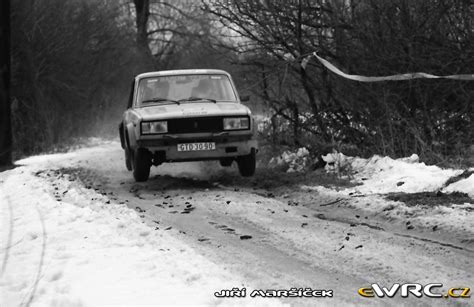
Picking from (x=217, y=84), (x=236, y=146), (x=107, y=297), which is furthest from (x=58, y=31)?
(x=107, y=297)

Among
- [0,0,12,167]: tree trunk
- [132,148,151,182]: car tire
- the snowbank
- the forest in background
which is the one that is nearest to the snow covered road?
[132,148,151,182]: car tire

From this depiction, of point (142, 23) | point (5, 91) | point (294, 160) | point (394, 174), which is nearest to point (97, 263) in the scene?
point (394, 174)

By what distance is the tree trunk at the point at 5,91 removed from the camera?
16062 mm

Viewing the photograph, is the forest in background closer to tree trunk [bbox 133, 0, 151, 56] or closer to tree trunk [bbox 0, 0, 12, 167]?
tree trunk [bbox 0, 0, 12, 167]

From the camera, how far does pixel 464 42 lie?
35.9 feet

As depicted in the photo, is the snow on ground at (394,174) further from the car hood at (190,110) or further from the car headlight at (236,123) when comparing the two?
the car hood at (190,110)

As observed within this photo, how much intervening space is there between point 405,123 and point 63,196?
5.20m

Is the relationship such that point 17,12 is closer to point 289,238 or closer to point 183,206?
point 183,206

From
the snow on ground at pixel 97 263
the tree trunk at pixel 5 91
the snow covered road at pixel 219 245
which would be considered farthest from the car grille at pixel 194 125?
the tree trunk at pixel 5 91

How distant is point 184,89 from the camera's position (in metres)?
11.9

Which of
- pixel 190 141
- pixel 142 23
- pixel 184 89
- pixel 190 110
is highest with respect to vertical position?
pixel 142 23

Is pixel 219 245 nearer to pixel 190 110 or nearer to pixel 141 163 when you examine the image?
pixel 190 110

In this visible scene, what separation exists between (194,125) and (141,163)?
3.24ft

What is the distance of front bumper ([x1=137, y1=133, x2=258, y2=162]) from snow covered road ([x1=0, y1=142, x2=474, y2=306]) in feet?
1.60
